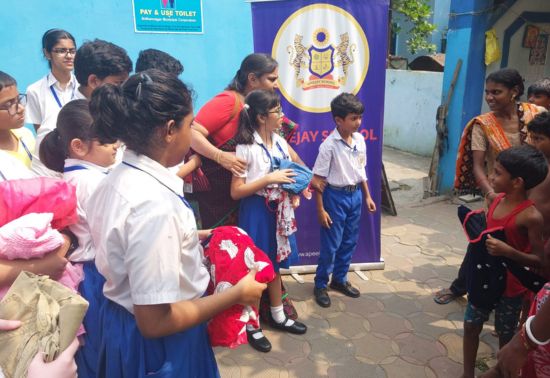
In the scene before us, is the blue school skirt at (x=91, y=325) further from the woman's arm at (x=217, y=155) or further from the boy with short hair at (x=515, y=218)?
the boy with short hair at (x=515, y=218)

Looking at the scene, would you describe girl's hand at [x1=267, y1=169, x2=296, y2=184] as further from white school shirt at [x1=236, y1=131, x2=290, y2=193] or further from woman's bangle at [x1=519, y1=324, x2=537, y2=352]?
woman's bangle at [x1=519, y1=324, x2=537, y2=352]

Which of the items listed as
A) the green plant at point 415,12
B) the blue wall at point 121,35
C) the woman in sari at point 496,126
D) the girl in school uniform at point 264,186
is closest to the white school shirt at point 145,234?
the girl in school uniform at point 264,186

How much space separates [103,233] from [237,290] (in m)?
0.44

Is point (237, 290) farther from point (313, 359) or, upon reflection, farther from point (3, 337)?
point (313, 359)

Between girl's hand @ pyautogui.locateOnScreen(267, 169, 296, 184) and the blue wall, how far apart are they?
2.93 metres

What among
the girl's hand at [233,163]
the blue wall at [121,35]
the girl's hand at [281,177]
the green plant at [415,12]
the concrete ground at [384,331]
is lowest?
the concrete ground at [384,331]

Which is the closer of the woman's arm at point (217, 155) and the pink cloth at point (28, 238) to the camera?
the pink cloth at point (28, 238)

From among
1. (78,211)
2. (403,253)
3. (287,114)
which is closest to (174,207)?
(78,211)

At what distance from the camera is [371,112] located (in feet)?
11.0

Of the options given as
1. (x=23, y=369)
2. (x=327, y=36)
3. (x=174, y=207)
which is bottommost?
(x=23, y=369)

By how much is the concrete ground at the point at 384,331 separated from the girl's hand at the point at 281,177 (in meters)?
1.12

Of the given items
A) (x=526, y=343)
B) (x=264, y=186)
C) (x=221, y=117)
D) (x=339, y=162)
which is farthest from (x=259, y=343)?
(x=526, y=343)

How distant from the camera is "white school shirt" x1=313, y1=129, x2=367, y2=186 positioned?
117 inches

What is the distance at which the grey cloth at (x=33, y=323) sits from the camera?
122cm
